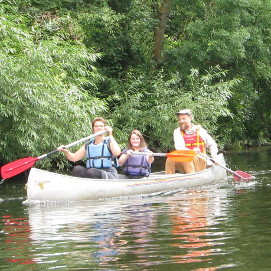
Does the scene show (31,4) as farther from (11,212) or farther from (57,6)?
(11,212)

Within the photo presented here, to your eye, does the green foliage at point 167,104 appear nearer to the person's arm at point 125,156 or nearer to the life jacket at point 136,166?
the life jacket at point 136,166

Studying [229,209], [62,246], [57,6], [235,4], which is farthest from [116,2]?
[62,246]

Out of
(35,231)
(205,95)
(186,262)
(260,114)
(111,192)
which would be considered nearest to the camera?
(186,262)

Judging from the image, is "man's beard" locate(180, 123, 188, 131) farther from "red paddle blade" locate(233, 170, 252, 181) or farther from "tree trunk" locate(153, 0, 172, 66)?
"tree trunk" locate(153, 0, 172, 66)

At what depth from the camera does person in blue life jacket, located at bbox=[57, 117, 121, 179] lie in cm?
901

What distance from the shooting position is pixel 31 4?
58.2 feet

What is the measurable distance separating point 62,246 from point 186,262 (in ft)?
4.14

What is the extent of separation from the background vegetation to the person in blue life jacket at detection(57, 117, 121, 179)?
10.7ft

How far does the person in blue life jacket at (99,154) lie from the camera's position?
901 centimetres

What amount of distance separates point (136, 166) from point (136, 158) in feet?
0.62

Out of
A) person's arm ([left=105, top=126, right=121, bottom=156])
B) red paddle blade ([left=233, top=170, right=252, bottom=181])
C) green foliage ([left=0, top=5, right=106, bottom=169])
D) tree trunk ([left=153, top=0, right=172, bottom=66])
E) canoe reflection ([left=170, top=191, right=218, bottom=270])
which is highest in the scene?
tree trunk ([left=153, top=0, right=172, bottom=66])

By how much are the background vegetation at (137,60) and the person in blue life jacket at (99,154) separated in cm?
325

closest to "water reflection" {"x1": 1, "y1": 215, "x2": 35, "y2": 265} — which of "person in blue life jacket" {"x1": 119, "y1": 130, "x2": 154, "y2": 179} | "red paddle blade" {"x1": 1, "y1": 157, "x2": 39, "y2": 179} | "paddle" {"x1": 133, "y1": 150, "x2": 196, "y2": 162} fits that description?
"red paddle blade" {"x1": 1, "y1": 157, "x2": 39, "y2": 179}

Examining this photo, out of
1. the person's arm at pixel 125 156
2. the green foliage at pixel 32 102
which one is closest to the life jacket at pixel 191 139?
the person's arm at pixel 125 156
